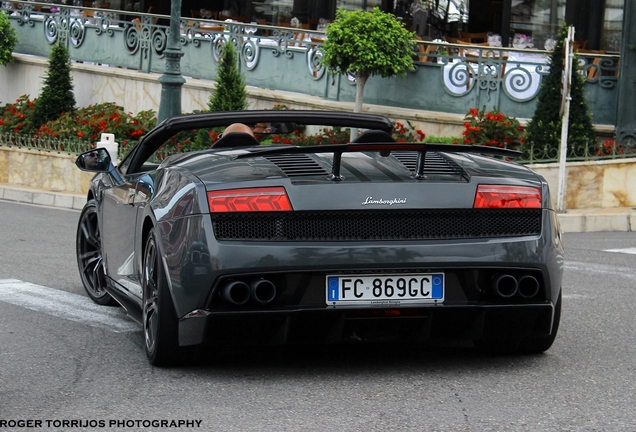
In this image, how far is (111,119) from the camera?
2083cm

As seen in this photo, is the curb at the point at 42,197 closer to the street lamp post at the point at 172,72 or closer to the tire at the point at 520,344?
the street lamp post at the point at 172,72

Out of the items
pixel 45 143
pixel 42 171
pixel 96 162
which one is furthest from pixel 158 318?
pixel 45 143

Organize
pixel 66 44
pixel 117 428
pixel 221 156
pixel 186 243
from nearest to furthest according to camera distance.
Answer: pixel 117 428 → pixel 186 243 → pixel 221 156 → pixel 66 44

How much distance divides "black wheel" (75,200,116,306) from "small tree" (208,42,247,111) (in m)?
11.2

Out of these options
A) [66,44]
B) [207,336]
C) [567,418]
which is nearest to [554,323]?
[567,418]

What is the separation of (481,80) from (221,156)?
13.0 meters

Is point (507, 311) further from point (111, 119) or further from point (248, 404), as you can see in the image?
point (111, 119)

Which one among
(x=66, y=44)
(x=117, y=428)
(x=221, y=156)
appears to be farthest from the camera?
(x=66, y=44)

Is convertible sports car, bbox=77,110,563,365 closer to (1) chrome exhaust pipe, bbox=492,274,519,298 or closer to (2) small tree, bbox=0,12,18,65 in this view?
(1) chrome exhaust pipe, bbox=492,274,519,298

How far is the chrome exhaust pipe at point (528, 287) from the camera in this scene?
212 inches

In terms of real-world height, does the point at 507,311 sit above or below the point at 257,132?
below

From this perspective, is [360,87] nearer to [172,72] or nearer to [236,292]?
[172,72]

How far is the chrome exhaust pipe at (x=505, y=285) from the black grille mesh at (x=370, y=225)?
195 millimetres

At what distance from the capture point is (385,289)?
5184 mm
